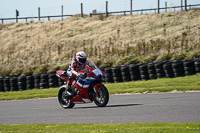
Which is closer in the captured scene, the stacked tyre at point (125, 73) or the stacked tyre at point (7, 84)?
the stacked tyre at point (125, 73)

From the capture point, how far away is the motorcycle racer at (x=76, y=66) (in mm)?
11344

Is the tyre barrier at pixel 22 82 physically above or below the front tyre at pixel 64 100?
below

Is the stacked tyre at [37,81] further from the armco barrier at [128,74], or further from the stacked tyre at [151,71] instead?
the stacked tyre at [151,71]

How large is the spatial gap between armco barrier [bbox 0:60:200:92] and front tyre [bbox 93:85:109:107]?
943cm

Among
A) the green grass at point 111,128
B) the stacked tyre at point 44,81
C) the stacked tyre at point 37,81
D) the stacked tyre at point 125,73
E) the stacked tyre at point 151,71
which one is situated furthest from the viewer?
the stacked tyre at point 37,81

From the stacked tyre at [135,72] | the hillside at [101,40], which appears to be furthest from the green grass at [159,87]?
the hillside at [101,40]

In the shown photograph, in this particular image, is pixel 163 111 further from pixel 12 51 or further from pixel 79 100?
pixel 12 51

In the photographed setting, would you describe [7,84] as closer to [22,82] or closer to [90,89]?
[22,82]

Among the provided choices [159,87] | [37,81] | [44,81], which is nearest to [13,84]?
[37,81]

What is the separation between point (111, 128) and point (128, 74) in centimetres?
1392

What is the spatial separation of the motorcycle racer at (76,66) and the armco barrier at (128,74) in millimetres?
8722

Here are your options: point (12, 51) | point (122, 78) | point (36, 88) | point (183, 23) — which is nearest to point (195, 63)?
point (122, 78)

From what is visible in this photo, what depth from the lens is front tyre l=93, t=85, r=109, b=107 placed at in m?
10.6

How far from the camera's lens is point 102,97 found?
35.7 feet
